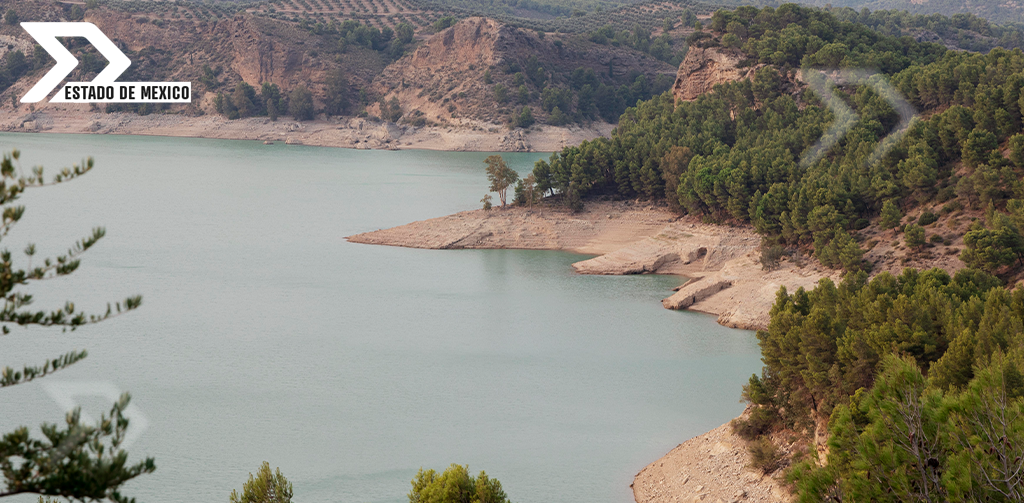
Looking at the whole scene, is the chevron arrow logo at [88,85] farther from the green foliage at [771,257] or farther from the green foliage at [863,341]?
the green foliage at [863,341]

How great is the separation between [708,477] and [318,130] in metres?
122

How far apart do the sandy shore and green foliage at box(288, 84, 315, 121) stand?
1209 mm

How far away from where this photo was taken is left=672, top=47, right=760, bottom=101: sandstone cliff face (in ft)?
262

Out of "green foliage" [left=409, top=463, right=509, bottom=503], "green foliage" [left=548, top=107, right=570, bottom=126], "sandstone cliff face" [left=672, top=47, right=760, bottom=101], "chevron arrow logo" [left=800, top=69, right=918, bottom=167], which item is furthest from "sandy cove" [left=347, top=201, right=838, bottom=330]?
"green foliage" [left=548, top=107, right=570, bottom=126]

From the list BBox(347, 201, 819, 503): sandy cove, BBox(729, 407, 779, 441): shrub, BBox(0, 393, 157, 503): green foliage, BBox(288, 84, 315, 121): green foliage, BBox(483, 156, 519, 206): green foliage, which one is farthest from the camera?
BBox(288, 84, 315, 121): green foliage

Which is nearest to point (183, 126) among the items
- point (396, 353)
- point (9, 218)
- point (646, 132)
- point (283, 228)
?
point (283, 228)

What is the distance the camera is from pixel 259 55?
485 ft

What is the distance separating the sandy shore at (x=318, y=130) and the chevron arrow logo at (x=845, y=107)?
60199mm

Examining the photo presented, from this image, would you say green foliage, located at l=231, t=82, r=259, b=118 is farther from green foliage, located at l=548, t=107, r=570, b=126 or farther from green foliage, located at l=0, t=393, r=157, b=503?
green foliage, located at l=0, t=393, r=157, b=503

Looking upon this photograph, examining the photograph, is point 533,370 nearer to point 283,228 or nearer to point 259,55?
point 283,228

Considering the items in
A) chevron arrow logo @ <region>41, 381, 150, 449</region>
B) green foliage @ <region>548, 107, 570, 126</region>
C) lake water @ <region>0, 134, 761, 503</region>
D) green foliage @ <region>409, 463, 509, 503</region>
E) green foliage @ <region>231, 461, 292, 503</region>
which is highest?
green foliage @ <region>231, 461, 292, 503</region>

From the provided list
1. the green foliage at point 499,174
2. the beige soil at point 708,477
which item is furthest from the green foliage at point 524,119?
the beige soil at point 708,477

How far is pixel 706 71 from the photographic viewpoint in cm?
8338

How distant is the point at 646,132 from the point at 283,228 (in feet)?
94.2
